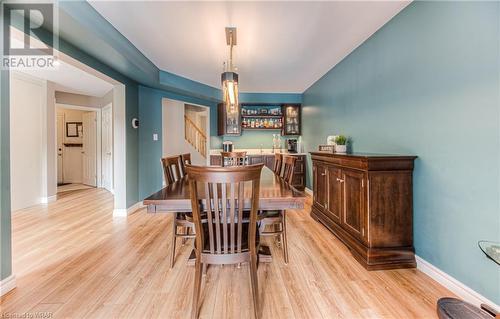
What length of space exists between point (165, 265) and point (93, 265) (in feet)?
2.21

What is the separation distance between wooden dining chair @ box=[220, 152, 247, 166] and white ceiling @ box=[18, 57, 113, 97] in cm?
227

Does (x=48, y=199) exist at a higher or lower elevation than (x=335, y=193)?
lower

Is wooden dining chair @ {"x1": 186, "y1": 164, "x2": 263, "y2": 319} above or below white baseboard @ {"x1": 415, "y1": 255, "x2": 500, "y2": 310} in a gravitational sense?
above

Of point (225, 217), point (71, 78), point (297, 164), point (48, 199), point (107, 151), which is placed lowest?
point (48, 199)

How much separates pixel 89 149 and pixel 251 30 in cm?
581

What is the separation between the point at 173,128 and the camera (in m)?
6.16

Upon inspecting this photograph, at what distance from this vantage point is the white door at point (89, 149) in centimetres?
612

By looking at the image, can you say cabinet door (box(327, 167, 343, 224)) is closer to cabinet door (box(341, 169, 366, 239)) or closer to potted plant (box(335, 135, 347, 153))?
cabinet door (box(341, 169, 366, 239))

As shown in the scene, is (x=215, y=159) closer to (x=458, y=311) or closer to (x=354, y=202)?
(x=354, y=202)

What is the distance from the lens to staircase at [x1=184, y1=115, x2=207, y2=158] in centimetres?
737

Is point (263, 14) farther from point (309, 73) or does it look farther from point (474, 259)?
point (474, 259)

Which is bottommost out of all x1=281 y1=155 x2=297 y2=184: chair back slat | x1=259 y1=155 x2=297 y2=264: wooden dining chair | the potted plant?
x1=259 y1=155 x2=297 y2=264: wooden dining chair

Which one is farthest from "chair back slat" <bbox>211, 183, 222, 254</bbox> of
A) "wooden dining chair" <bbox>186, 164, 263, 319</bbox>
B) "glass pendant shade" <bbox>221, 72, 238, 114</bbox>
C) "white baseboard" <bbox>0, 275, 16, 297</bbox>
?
"white baseboard" <bbox>0, 275, 16, 297</bbox>

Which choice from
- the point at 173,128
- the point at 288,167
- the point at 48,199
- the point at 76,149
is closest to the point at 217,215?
the point at 288,167
